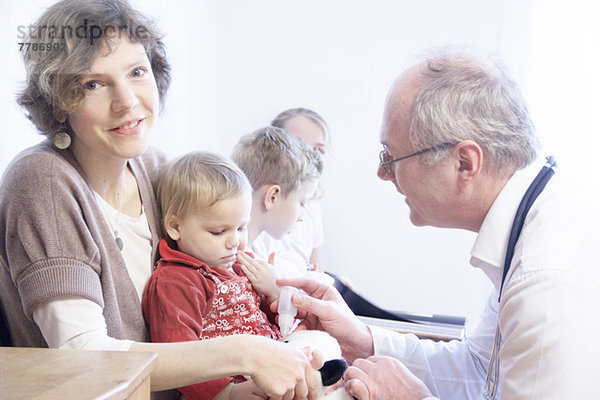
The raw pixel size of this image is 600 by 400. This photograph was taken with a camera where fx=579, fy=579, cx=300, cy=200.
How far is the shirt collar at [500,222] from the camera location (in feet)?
4.07

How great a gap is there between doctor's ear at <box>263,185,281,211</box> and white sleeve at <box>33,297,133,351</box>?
95 cm

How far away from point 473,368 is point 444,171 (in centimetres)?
61

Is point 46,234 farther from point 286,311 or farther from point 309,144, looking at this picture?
point 309,144

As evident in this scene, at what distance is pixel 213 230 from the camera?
1.44m

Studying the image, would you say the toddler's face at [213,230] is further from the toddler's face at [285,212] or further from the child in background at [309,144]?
the child in background at [309,144]

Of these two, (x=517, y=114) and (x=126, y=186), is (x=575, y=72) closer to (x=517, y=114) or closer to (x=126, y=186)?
(x=517, y=114)

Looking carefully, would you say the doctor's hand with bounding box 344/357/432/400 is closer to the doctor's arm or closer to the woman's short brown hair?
the doctor's arm

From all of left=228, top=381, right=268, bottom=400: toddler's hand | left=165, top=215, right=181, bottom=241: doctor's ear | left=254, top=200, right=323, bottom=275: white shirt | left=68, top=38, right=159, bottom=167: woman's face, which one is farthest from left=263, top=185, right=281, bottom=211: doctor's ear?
left=228, top=381, right=268, bottom=400: toddler's hand

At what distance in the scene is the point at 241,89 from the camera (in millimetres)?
3754

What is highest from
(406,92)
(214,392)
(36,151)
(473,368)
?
(406,92)

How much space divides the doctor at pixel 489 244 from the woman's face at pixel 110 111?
565 mm

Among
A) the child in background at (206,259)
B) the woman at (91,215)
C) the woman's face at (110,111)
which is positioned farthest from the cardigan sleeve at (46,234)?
the child in background at (206,259)

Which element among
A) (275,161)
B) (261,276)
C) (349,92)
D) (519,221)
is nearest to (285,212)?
(275,161)

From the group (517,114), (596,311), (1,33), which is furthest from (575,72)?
A: (1,33)
